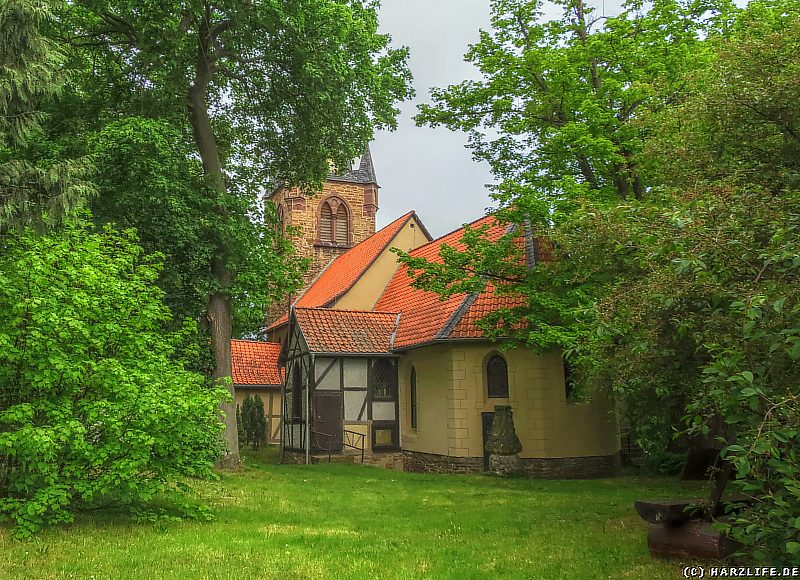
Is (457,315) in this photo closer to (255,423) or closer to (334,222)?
(255,423)

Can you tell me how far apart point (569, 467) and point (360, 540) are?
1070 cm

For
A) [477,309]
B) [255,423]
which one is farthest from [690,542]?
[255,423]

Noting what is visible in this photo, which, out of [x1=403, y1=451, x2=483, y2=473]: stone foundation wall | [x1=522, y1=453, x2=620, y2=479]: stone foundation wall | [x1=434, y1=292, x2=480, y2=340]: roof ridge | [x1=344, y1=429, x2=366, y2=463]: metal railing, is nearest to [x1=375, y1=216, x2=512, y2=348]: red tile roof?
[x1=434, y1=292, x2=480, y2=340]: roof ridge

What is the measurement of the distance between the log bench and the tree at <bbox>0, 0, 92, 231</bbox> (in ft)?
28.8

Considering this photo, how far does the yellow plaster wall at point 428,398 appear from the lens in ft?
62.8

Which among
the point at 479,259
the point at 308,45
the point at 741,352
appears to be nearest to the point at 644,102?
the point at 479,259

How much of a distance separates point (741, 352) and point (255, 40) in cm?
1443

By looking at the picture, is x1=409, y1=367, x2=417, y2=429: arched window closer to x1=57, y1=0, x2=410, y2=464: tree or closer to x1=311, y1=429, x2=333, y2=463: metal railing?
x1=311, y1=429, x2=333, y2=463: metal railing

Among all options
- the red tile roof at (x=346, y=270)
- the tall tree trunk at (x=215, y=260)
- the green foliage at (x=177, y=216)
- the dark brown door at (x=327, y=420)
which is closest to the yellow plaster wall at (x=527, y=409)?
the dark brown door at (x=327, y=420)

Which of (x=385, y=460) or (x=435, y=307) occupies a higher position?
(x=435, y=307)

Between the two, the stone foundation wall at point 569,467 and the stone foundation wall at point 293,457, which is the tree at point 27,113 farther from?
the stone foundation wall at point 293,457

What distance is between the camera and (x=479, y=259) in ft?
53.1

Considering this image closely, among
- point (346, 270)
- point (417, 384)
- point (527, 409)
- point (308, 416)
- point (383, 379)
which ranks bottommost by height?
point (308, 416)

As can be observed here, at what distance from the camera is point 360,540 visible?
8.75 meters
